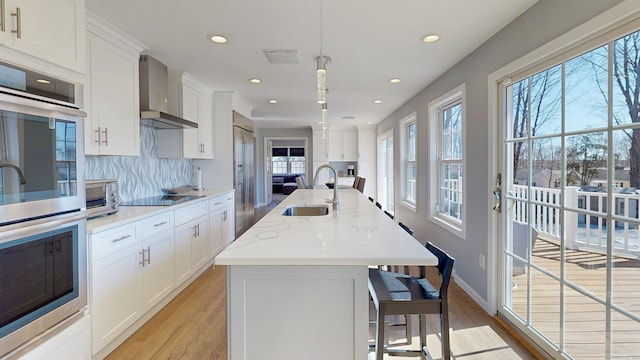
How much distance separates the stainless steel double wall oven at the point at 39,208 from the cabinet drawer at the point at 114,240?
19 cm

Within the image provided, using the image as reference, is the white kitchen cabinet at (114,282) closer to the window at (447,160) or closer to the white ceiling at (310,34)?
the white ceiling at (310,34)

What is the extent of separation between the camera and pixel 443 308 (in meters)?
1.45

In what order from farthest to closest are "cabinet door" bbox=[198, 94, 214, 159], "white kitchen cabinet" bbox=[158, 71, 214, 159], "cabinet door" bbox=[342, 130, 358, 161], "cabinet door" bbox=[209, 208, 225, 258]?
"cabinet door" bbox=[342, 130, 358, 161] → "cabinet door" bbox=[198, 94, 214, 159] → "cabinet door" bbox=[209, 208, 225, 258] → "white kitchen cabinet" bbox=[158, 71, 214, 159]

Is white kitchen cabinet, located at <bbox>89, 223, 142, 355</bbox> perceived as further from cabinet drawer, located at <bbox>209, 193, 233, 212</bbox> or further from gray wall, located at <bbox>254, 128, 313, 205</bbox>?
gray wall, located at <bbox>254, 128, 313, 205</bbox>

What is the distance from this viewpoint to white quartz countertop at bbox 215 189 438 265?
1265 millimetres

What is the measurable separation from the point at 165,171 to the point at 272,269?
3.07 meters

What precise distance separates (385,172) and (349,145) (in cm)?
136

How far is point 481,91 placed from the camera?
2.82 m

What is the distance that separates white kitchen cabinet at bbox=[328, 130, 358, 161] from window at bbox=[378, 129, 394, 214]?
2.70ft

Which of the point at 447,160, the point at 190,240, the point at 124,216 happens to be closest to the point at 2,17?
the point at 124,216

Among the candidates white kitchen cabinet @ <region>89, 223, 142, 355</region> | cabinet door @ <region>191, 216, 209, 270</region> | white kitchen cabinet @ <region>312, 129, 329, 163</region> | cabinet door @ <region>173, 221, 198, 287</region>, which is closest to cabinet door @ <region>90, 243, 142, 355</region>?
white kitchen cabinet @ <region>89, 223, 142, 355</region>

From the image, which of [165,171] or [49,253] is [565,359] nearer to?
[49,253]

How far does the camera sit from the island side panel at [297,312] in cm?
135

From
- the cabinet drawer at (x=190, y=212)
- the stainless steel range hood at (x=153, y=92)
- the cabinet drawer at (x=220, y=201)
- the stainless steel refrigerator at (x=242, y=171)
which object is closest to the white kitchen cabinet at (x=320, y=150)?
the stainless steel refrigerator at (x=242, y=171)
